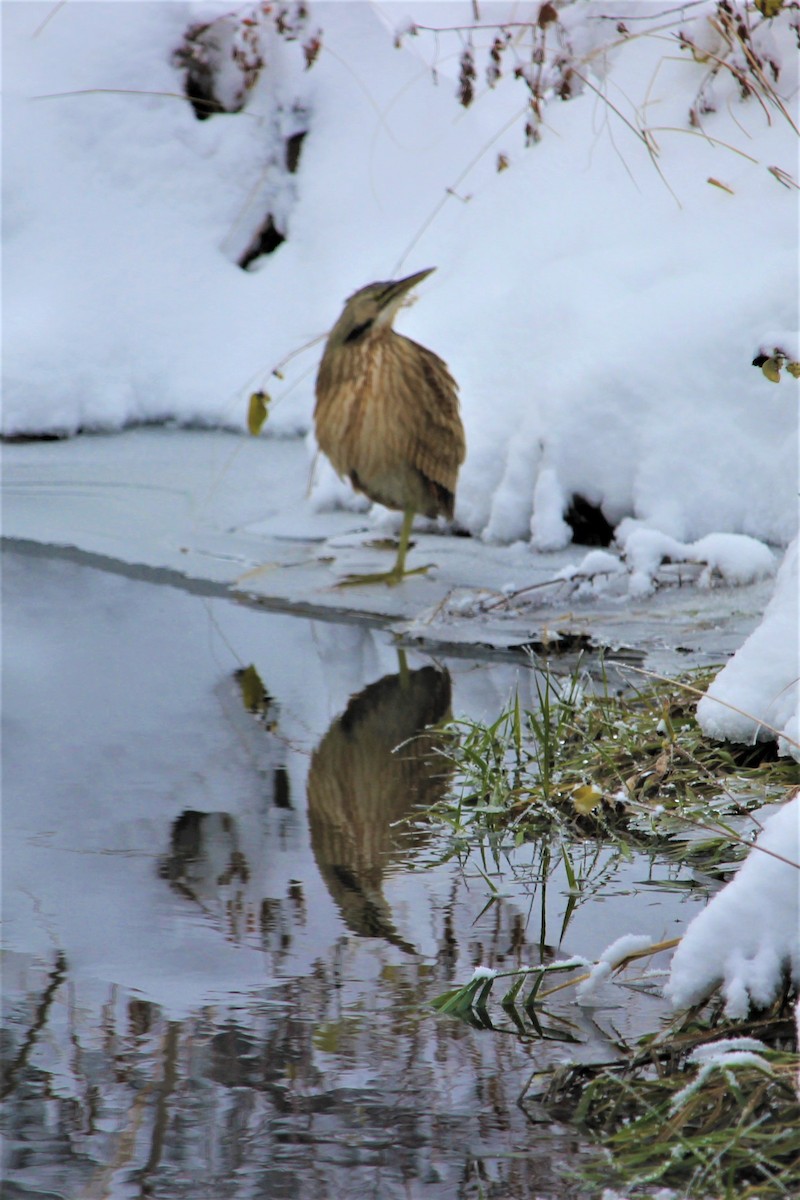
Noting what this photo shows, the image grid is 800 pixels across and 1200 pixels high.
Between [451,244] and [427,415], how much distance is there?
2068mm

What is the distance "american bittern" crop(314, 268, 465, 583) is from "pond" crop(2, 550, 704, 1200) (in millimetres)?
1065

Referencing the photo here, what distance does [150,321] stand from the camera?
7047 mm

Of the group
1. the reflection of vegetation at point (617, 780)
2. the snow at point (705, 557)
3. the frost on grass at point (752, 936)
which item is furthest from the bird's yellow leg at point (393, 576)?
the frost on grass at point (752, 936)

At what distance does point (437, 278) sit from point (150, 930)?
445 centimetres

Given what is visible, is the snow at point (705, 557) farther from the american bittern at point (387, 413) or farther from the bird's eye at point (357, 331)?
the bird's eye at point (357, 331)

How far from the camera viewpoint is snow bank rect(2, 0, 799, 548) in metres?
4.73

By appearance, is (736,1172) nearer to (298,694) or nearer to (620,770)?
(620,770)

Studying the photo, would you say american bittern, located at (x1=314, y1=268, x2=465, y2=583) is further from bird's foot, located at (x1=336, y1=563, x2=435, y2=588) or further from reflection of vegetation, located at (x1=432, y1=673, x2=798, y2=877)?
reflection of vegetation, located at (x1=432, y1=673, x2=798, y2=877)

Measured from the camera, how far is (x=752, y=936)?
155 cm

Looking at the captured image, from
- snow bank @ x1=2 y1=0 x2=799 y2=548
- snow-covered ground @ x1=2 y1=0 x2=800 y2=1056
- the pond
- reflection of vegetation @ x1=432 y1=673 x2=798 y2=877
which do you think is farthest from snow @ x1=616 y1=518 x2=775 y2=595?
reflection of vegetation @ x1=432 y1=673 x2=798 y2=877

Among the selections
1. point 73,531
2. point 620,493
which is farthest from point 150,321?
point 620,493

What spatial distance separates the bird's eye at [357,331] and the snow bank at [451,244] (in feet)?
2.48

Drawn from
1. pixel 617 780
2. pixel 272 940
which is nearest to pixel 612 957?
pixel 272 940

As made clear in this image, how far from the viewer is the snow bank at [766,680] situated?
2.34m
